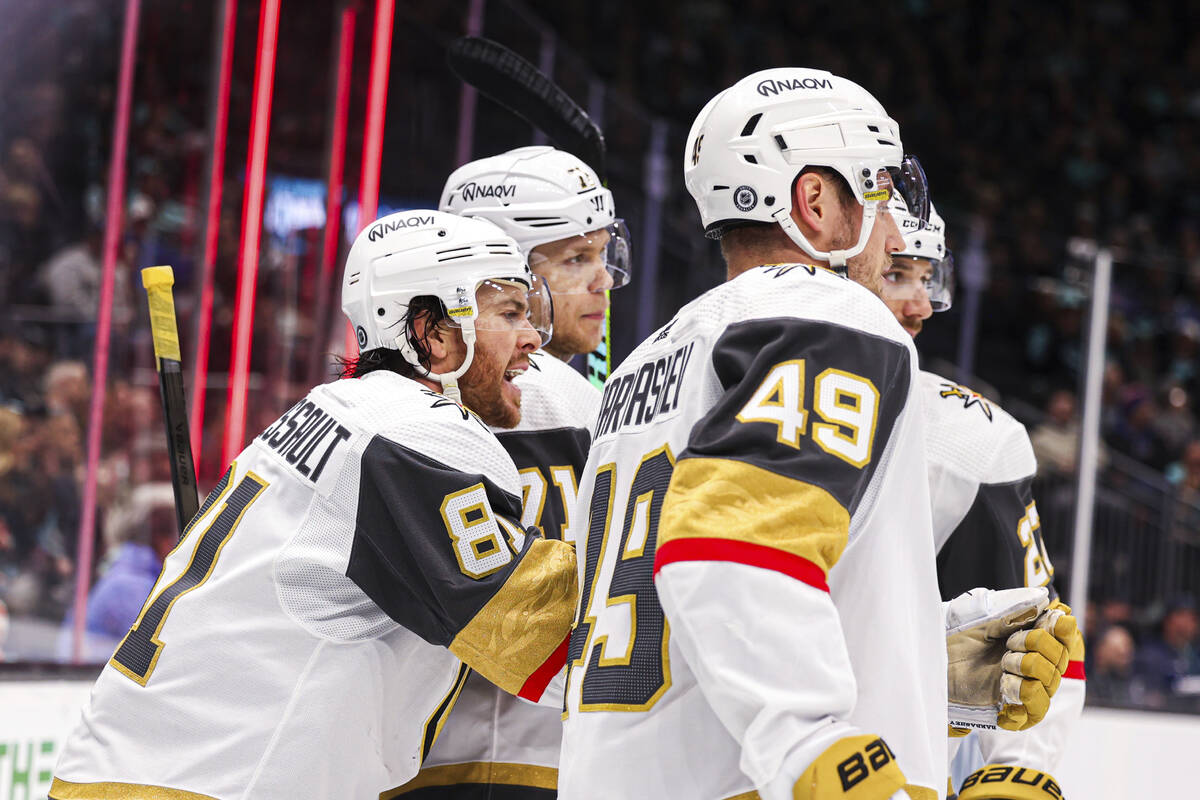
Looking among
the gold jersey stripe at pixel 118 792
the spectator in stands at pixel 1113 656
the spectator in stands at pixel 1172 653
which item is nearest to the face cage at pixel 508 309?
the gold jersey stripe at pixel 118 792

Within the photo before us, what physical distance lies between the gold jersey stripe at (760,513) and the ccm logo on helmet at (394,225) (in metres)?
1.13

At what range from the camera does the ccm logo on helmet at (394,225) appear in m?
2.50

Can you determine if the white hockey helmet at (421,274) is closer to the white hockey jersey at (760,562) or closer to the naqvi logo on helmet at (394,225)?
the naqvi logo on helmet at (394,225)

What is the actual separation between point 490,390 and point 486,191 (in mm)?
634

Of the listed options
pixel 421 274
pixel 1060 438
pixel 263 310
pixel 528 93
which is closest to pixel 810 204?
pixel 421 274

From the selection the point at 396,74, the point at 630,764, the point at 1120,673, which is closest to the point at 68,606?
the point at 396,74

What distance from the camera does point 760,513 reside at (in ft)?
4.89

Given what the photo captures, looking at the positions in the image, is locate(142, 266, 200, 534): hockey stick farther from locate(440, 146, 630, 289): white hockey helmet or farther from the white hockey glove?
the white hockey glove

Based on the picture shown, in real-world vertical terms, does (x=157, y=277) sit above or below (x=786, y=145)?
below

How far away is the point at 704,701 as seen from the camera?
64.3 inches

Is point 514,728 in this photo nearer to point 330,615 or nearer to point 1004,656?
point 330,615

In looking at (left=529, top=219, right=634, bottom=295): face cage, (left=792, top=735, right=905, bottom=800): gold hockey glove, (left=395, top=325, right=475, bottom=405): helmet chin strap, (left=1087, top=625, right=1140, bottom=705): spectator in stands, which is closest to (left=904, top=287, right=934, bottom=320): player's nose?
(left=529, top=219, right=634, bottom=295): face cage

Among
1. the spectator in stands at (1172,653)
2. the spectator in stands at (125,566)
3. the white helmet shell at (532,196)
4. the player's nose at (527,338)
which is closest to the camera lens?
the player's nose at (527,338)

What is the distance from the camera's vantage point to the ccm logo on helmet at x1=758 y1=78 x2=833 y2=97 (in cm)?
192
